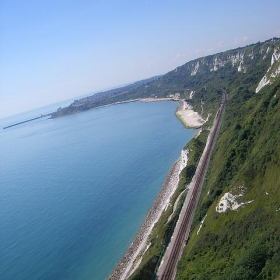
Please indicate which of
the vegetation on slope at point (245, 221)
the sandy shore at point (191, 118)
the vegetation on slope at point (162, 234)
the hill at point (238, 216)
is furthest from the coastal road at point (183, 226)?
the sandy shore at point (191, 118)

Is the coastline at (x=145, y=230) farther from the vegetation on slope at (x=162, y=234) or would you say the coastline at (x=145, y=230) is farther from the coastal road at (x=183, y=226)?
the coastal road at (x=183, y=226)

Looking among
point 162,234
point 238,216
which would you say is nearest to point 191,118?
point 162,234

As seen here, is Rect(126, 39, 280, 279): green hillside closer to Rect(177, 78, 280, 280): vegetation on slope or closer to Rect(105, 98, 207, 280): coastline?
Rect(177, 78, 280, 280): vegetation on slope

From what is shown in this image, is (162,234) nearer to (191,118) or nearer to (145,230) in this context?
(145,230)

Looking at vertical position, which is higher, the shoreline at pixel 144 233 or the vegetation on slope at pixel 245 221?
the vegetation on slope at pixel 245 221

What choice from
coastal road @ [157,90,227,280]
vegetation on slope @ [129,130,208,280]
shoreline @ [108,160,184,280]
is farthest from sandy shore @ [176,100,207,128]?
vegetation on slope @ [129,130,208,280]

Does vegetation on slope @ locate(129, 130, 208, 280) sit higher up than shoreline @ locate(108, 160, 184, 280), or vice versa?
vegetation on slope @ locate(129, 130, 208, 280)

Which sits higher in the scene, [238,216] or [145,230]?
[238,216]

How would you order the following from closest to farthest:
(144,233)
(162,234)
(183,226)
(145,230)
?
(162,234), (183,226), (144,233), (145,230)

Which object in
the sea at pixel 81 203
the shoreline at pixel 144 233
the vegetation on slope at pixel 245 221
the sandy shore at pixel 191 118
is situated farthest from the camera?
the sandy shore at pixel 191 118
